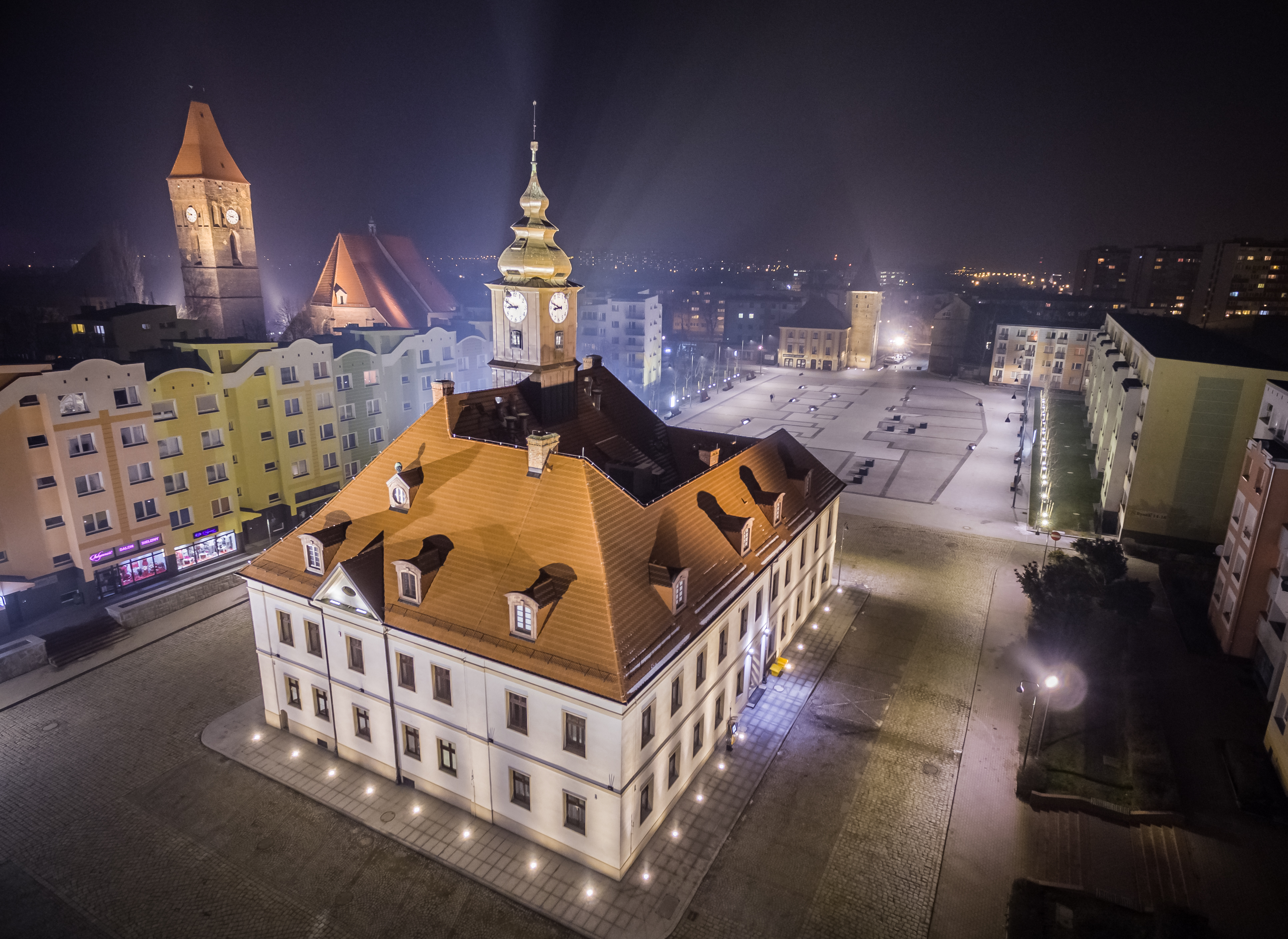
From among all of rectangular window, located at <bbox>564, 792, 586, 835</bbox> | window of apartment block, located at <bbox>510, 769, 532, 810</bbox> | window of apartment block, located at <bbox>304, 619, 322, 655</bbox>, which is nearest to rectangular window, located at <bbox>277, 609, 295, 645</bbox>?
window of apartment block, located at <bbox>304, 619, 322, 655</bbox>

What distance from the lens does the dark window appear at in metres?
28.6

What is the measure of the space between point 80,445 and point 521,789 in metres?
34.0

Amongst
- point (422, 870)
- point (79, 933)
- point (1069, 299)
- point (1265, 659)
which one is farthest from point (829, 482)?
point (1069, 299)

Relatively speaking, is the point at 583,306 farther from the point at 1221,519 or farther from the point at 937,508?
the point at 1221,519

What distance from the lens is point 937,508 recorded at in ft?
204

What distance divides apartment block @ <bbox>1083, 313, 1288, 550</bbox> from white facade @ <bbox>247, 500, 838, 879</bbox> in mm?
35439

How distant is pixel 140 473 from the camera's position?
42969 millimetres

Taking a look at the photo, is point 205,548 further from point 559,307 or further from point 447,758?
point 447,758

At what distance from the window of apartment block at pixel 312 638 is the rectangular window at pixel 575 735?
11893 mm

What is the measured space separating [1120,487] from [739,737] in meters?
42.3

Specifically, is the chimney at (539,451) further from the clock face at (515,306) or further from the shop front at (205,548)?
the shop front at (205,548)

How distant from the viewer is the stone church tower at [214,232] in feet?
219

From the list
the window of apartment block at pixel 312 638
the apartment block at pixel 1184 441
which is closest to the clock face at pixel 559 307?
the window of apartment block at pixel 312 638

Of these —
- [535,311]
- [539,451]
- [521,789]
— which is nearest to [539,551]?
[539,451]
